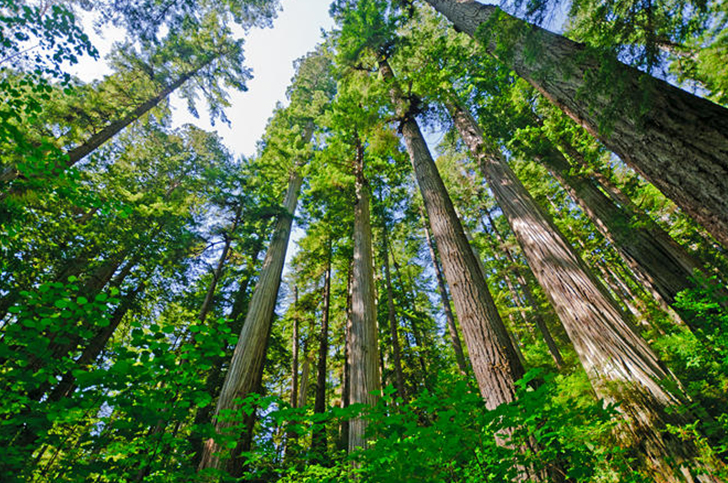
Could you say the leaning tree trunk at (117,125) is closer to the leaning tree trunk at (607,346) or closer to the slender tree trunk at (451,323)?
the leaning tree trunk at (607,346)

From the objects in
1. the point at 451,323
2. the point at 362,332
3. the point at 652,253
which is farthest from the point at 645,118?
the point at 451,323

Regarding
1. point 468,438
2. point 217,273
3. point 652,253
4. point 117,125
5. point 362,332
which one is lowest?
point 468,438

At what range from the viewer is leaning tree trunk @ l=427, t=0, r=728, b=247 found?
1.57 metres

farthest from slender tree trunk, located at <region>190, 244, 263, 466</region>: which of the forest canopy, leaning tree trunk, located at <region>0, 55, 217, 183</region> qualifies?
leaning tree trunk, located at <region>0, 55, 217, 183</region>

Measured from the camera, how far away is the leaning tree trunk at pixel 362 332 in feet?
14.0

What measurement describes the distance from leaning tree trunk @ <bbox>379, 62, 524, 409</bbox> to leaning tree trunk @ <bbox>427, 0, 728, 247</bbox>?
1783 millimetres

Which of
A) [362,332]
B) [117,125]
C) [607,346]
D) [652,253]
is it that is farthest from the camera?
[117,125]

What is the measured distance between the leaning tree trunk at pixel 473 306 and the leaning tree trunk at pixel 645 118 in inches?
70.2

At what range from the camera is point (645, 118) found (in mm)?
1887

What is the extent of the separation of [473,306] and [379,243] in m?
10.1

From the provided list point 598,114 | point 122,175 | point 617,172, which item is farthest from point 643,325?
point 122,175

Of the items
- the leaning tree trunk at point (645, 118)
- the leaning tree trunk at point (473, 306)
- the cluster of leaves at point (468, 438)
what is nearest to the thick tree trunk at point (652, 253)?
the leaning tree trunk at point (473, 306)

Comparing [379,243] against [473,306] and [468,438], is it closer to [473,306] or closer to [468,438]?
[473,306]

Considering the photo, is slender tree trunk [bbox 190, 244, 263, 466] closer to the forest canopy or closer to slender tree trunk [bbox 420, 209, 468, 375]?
the forest canopy
